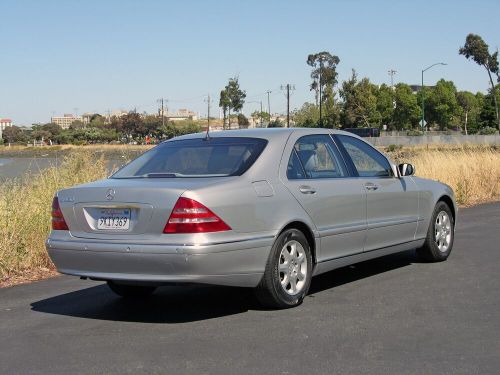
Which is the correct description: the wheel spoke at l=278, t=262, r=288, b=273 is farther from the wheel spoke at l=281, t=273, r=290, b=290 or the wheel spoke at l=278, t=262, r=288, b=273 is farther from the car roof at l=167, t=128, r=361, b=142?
the car roof at l=167, t=128, r=361, b=142

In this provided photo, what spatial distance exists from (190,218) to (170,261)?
1.19ft

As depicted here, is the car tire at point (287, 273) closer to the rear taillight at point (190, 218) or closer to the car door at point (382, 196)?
the rear taillight at point (190, 218)

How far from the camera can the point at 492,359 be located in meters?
4.54

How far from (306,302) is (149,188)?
6.02ft

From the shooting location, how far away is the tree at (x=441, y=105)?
93625 mm

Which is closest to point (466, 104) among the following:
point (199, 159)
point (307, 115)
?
point (307, 115)

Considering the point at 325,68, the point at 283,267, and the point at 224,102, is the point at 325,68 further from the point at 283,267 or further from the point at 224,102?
the point at 283,267

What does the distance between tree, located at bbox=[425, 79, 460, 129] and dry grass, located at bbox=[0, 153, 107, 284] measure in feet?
292

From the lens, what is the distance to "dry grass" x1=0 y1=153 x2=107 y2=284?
810 centimetres

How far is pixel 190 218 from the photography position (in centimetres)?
532

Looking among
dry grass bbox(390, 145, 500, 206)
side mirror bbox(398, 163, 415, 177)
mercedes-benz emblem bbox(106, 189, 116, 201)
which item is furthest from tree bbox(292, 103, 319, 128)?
mercedes-benz emblem bbox(106, 189, 116, 201)

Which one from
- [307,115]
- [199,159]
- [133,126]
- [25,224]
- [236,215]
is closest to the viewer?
[236,215]

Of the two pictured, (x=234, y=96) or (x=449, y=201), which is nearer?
(x=449, y=201)

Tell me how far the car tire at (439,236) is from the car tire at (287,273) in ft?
7.94
